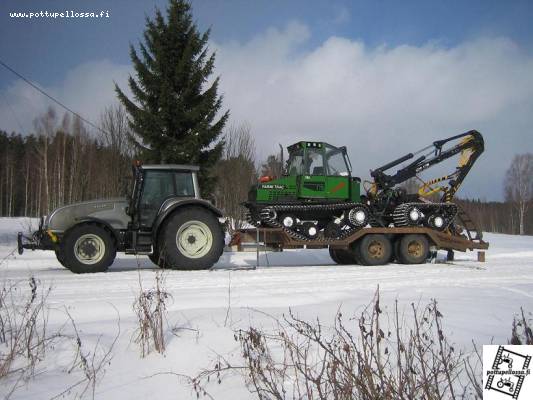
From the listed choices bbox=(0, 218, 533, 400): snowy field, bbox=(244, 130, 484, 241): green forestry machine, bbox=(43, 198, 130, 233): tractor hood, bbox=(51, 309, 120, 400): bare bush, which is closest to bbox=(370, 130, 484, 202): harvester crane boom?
bbox=(244, 130, 484, 241): green forestry machine

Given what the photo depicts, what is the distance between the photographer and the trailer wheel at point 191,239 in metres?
8.97

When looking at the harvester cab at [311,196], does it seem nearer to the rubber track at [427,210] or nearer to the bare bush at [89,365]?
the rubber track at [427,210]

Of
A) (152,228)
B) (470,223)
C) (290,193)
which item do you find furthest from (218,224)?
(470,223)

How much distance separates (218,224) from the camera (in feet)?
31.0

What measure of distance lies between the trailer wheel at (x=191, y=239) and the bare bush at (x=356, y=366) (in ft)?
16.9

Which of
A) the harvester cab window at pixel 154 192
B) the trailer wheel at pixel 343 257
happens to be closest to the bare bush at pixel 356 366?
the harvester cab window at pixel 154 192

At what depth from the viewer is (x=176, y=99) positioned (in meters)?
16.8

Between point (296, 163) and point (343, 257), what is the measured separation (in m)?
3.05

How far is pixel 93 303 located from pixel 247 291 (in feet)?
6.82

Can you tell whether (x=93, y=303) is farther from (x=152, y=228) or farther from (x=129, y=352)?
(x=152, y=228)

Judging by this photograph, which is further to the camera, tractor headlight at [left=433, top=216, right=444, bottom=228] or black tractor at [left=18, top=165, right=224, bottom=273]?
tractor headlight at [left=433, top=216, right=444, bottom=228]

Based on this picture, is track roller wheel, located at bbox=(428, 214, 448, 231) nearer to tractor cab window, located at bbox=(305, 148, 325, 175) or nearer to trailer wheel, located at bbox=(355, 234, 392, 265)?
trailer wheel, located at bbox=(355, 234, 392, 265)

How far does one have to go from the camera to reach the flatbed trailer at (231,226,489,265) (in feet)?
35.7

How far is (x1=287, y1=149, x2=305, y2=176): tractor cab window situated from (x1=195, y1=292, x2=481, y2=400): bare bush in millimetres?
7371
